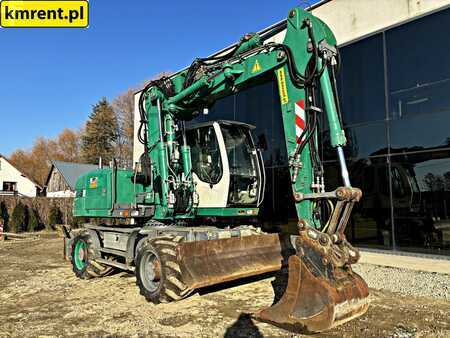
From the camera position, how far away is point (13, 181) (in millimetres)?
42031

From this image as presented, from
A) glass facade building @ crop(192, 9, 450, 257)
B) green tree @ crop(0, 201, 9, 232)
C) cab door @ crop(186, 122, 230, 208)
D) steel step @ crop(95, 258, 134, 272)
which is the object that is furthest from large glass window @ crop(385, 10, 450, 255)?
green tree @ crop(0, 201, 9, 232)

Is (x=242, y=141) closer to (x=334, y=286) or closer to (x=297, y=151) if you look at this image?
(x=297, y=151)

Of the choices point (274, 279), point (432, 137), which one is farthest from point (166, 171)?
point (432, 137)

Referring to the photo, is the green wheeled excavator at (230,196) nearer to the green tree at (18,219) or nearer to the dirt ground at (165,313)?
the dirt ground at (165,313)

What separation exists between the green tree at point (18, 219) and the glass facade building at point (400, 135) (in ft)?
55.4

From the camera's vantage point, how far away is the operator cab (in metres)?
6.52

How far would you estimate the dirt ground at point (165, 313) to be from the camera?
4578 mm

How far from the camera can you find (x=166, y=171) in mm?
7133

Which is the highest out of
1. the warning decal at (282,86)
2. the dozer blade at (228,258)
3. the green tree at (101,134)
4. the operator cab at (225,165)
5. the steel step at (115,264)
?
the green tree at (101,134)

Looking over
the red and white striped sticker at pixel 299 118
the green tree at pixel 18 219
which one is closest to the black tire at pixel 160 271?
the red and white striped sticker at pixel 299 118

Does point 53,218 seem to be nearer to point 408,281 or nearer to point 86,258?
point 86,258

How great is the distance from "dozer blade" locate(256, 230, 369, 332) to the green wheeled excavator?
1cm

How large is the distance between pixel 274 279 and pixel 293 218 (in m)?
2.88

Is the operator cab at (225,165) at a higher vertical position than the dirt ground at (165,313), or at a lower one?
higher
